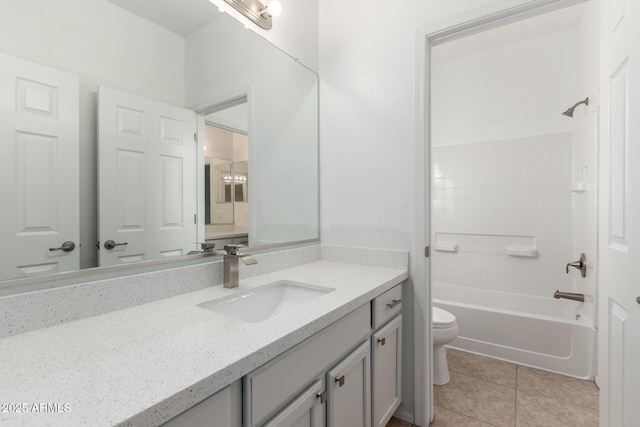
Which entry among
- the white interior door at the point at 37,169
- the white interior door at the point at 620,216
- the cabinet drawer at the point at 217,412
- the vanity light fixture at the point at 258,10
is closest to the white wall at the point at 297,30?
→ the vanity light fixture at the point at 258,10

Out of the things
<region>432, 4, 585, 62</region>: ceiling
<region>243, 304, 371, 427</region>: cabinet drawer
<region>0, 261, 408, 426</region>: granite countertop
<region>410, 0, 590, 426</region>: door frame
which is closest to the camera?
<region>0, 261, 408, 426</region>: granite countertop

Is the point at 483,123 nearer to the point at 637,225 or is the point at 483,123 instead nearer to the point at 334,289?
the point at 637,225

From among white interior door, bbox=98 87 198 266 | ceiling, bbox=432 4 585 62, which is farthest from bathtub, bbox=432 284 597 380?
white interior door, bbox=98 87 198 266

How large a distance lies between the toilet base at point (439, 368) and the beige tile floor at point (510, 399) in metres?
0.04

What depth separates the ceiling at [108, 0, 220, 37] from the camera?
1.04 m

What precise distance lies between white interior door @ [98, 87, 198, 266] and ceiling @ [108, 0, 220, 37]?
0.30m

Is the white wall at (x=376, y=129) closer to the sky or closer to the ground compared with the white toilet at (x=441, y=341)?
closer to the sky

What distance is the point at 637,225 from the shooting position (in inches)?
35.4

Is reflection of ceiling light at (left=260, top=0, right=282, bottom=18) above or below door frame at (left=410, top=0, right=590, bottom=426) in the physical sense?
above

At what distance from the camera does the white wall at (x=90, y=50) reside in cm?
79

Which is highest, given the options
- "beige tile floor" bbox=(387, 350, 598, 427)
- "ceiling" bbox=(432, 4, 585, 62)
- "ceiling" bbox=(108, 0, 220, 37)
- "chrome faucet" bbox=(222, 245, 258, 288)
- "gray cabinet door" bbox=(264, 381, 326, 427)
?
"ceiling" bbox=(432, 4, 585, 62)

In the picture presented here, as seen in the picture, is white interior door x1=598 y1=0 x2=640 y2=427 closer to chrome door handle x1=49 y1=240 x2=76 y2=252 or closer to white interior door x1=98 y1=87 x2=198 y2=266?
white interior door x1=98 y1=87 x2=198 y2=266

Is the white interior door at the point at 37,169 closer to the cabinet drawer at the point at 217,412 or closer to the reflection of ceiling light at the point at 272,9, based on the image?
the cabinet drawer at the point at 217,412

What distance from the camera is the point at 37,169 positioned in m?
0.81
